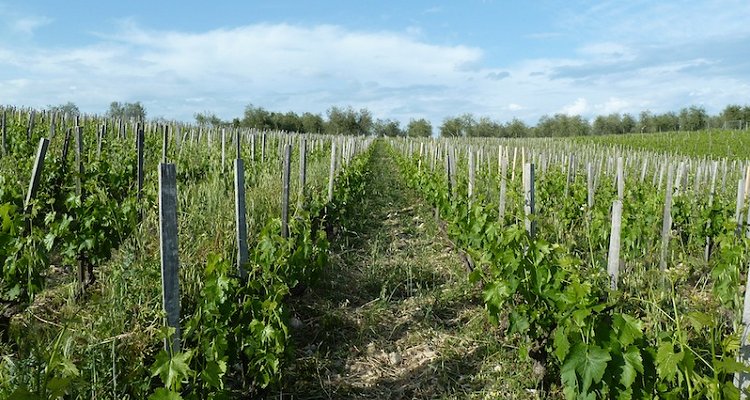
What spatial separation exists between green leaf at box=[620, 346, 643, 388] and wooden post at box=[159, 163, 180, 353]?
2313 millimetres

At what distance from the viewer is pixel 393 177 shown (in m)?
18.2

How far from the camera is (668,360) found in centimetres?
239

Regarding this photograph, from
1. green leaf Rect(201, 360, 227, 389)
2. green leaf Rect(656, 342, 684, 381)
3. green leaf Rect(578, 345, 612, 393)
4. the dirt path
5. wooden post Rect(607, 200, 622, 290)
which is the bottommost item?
the dirt path

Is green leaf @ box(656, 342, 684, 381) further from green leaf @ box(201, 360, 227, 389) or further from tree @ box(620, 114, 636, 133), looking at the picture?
tree @ box(620, 114, 636, 133)

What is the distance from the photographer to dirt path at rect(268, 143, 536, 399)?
3.73 m

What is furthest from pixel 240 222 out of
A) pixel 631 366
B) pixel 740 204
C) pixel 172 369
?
pixel 740 204

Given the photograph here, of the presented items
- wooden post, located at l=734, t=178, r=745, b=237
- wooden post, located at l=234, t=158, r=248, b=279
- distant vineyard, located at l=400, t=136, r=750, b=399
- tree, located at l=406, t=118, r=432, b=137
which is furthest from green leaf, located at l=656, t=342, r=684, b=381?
tree, located at l=406, t=118, r=432, b=137

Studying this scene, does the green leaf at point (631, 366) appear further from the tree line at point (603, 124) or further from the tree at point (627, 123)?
the tree at point (627, 123)

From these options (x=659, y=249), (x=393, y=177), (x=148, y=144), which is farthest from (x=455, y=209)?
(x=393, y=177)

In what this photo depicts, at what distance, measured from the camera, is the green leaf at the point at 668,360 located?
7.77 ft

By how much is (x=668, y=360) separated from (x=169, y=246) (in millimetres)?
2517

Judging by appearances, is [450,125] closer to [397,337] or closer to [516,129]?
[516,129]

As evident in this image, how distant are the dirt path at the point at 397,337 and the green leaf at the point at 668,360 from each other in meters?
1.31

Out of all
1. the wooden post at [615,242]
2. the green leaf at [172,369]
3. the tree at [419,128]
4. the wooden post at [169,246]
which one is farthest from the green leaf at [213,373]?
the tree at [419,128]
